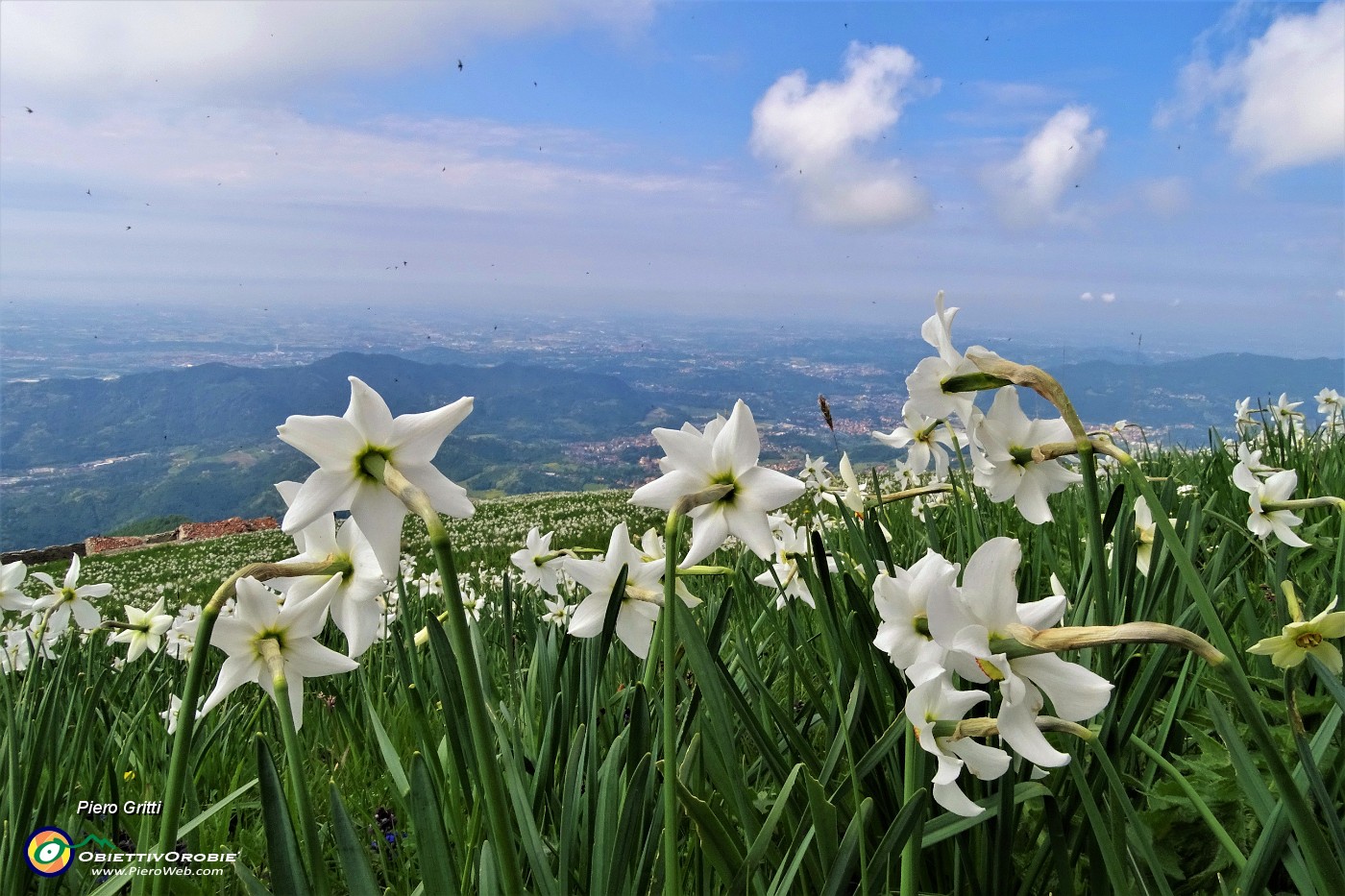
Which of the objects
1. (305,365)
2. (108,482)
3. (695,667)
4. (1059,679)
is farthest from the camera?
(305,365)

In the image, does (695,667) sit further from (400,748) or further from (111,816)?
(111,816)

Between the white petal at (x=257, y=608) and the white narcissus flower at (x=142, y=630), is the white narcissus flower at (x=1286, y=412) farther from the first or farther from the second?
the white narcissus flower at (x=142, y=630)

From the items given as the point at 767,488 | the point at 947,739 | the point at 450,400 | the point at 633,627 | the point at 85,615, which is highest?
the point at 767,488

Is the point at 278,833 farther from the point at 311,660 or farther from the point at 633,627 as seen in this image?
the point at 633,627

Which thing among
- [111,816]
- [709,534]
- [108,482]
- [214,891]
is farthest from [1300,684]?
[108,482]

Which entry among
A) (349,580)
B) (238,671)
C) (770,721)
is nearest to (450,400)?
(770,721)

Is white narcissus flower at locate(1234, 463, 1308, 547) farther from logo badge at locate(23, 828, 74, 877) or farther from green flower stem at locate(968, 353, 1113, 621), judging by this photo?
logo badge at locate(23, 828, 74, 877)
